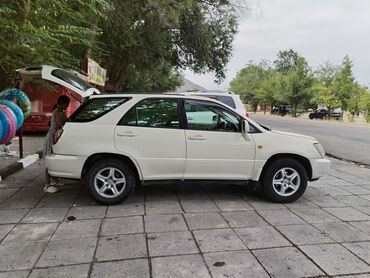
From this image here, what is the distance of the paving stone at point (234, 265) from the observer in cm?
334

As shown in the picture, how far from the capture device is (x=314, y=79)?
53.9m

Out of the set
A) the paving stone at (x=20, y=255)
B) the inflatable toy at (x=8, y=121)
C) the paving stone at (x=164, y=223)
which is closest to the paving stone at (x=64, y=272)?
the paving stone at (x=20, y=255)

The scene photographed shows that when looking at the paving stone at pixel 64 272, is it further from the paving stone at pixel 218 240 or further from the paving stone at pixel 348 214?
the paving stone at pixel 348 214

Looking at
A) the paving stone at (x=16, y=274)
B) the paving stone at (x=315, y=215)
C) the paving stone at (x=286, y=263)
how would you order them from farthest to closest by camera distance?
the paving stone at (x=315, y=215) → the paving stone at (x=286, y=263) → the paving stone at (x=16, y=274)

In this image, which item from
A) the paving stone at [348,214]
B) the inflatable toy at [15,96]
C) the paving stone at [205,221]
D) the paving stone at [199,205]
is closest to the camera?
the paving stone at [205,221]

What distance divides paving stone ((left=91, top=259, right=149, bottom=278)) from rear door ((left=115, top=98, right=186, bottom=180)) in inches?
76.1

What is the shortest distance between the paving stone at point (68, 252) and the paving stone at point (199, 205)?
1.61m

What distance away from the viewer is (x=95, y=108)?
5414 millimetres

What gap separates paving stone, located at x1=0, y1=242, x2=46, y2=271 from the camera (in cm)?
346

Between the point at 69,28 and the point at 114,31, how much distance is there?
960cm

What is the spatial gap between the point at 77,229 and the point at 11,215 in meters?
1.16

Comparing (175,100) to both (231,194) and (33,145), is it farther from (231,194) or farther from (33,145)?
(33,145)

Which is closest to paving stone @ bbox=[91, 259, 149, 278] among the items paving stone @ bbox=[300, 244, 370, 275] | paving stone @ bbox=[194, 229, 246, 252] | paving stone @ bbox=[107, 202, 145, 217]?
paving stone @ bbox=[194, 229, 246, 252]

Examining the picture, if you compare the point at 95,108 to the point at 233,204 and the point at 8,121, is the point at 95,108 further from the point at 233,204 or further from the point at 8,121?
the point at 233,204
